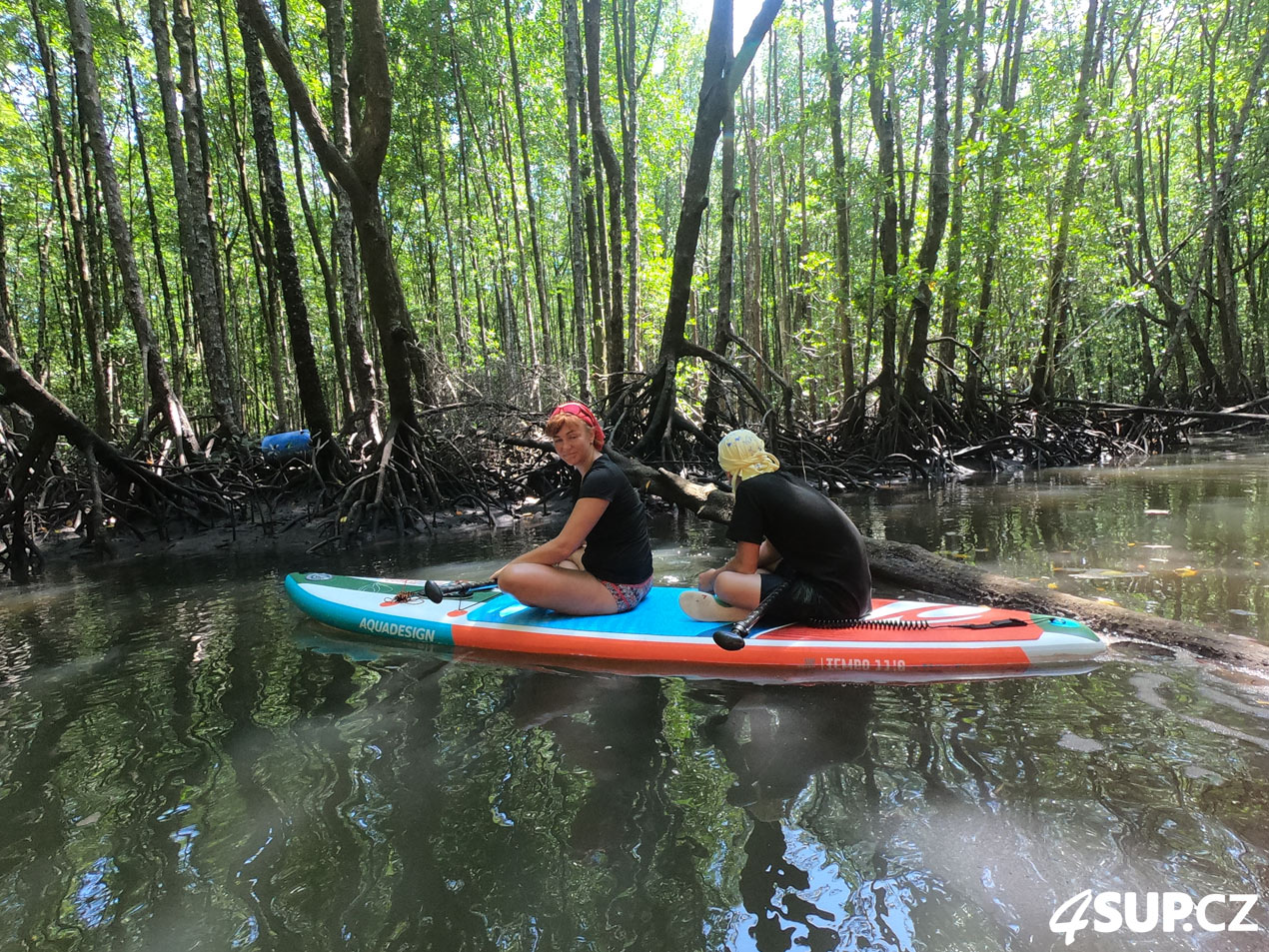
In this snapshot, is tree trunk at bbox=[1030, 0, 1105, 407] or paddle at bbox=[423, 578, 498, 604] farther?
tree trunk at bbox=[1030, 0, 1105, 407]

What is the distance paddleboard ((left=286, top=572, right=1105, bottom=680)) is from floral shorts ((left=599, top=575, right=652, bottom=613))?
0.05 metres

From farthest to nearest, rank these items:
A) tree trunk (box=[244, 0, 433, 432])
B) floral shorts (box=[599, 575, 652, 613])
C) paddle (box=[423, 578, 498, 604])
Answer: tree trunk (box=[244, 0, 433, 432]) → paddle (box=[423, 578, 498, 604]) → floral shorts (box=[599, 575, 652, 613])

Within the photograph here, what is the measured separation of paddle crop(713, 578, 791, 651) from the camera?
2.91 m

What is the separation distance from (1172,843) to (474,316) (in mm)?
21765

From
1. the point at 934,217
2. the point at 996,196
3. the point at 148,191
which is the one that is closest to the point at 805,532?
the point at 934,217

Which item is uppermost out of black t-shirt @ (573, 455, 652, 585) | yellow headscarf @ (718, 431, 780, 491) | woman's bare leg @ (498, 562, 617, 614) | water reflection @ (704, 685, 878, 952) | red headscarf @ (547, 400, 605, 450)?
red headscarf @ (547, 400, 605, 450)

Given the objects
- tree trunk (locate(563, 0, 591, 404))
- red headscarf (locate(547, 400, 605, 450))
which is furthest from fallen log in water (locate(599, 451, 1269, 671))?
tree trunk (locate(563, 0, 591, 404))

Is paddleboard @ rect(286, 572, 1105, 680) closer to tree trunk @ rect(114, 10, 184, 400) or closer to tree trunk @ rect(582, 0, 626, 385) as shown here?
tree trunk @ rect(582, 0, 626, 385)

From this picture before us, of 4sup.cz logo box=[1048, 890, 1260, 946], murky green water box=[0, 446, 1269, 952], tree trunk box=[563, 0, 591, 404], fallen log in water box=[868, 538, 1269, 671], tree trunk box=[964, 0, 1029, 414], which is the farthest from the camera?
tree trunk box=[964, 0, 1029, 414]

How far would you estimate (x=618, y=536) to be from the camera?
11.2ft

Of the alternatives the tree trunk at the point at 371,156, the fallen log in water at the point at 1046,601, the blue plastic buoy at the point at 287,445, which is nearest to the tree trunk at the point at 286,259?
the blue plastic buoy at the point at 287,445

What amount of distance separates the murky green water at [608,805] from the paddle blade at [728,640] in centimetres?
17

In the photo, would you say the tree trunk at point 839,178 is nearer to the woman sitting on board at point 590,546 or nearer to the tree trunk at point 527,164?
the tree trunk at point 527,164

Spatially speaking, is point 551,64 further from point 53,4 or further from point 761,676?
point 761,676
